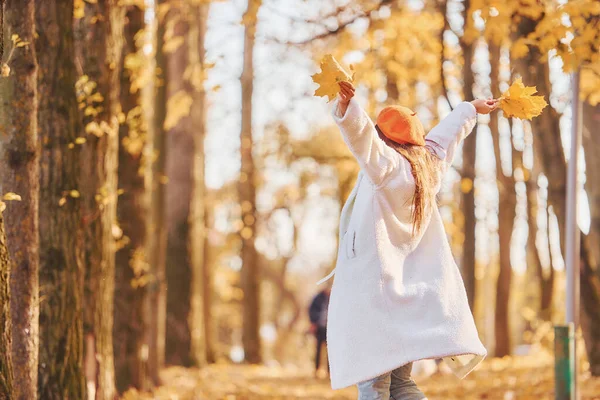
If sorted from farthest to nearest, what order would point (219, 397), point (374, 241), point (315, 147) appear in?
point (315, 147)
point (219, 397)
point (374, 241)

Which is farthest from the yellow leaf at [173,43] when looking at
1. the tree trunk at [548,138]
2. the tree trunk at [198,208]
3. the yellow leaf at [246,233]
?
the yellow leaf at [246,233]

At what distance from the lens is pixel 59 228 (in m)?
6.79

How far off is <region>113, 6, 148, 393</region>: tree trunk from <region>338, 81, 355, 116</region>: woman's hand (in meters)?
5.81

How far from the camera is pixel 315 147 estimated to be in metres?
22.8

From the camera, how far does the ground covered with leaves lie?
32.8 feet

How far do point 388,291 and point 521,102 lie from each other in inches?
54.9

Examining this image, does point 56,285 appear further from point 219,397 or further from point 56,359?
point 219,397

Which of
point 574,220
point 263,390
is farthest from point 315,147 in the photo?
point 574,220

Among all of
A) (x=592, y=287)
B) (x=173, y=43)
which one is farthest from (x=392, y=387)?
(x=173, y=43)

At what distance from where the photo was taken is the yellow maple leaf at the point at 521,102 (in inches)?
205

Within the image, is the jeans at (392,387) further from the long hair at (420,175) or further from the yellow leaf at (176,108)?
the yellow leaf at (176,108)

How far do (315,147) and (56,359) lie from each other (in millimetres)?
16467

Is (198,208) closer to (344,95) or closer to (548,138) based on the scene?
(548,138)

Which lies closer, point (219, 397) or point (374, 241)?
point (374, 241)
